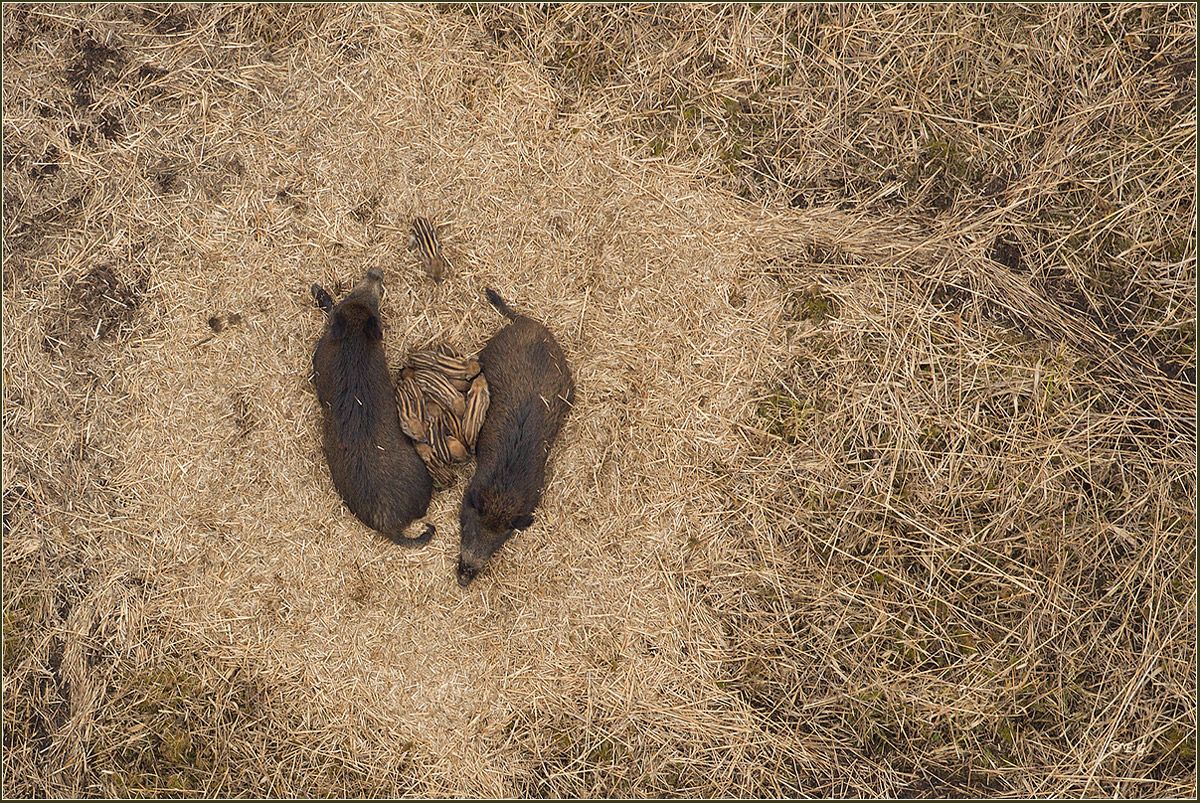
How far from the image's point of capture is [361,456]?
426 cm

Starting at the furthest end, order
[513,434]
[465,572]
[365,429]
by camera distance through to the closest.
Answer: [465,572] → [513,434] → [365,429]

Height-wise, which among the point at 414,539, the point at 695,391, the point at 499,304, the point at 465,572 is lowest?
the point at 465,572

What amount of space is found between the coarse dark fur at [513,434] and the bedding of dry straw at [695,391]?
35cm

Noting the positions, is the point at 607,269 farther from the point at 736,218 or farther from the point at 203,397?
the point at 203,397

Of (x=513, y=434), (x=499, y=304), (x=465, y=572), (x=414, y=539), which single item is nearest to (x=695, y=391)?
(x=513, y=434)

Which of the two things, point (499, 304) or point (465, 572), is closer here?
point (465, 572)

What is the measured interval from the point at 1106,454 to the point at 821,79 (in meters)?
3.76

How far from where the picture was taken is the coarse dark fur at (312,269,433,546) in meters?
4.24

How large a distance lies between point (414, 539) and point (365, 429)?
988 mm

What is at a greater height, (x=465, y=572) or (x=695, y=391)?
(x=695, y=391)

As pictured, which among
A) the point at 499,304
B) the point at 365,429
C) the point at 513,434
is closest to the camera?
the point at 365,429

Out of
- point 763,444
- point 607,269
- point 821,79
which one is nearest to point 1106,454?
point 763,444

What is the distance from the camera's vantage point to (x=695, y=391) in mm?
4840

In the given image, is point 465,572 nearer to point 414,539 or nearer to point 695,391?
point 414,539
